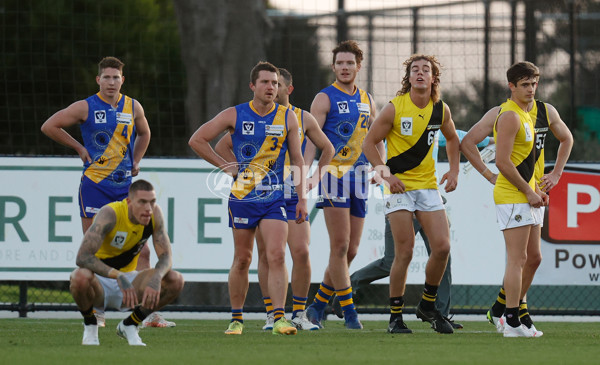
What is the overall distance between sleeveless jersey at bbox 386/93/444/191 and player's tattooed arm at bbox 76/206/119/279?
8.40ft

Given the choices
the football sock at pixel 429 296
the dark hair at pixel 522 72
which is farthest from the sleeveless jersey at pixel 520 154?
the football sock at pixel 429 296

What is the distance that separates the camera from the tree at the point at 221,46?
14.1 m

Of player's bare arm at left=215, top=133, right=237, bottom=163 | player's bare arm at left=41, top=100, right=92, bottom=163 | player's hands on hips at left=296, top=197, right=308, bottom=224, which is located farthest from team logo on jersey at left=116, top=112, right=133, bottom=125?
player's hands on hips at left=296, top=197, right=308, bottom=224

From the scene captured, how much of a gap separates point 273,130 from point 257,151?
0.71ft

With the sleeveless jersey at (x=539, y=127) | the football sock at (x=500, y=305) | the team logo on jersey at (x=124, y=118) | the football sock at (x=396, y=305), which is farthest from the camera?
the team logo on jersey at (x=124, y=118)

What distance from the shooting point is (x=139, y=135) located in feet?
34.5

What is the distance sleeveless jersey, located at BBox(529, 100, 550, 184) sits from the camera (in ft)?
30.1

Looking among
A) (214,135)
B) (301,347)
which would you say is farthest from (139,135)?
(301,347)

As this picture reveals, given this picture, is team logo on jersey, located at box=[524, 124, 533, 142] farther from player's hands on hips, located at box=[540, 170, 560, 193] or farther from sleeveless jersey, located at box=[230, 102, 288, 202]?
sleeveless jersey, located at box=[230, 102, 288, 202]

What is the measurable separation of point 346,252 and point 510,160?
1.80 meters

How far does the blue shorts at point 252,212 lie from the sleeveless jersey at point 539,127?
2.07 m

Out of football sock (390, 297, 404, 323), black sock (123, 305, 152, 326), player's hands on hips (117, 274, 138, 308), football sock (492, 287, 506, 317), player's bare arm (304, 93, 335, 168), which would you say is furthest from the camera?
player's bare arm (304, 93, 335, 168)

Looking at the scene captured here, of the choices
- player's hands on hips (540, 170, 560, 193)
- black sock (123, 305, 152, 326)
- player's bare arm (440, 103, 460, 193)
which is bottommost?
black sock (123, 305, 152, 326)

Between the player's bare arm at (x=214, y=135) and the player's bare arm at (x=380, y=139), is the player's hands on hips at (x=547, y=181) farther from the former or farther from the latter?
the player's bare arm at (x=214, y=135)
